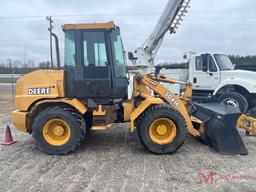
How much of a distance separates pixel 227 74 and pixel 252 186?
7102 millimetres

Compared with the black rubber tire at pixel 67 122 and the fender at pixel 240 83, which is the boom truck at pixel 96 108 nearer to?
the black rubber tire at pixel 67 122

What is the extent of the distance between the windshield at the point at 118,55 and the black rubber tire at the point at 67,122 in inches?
52.8

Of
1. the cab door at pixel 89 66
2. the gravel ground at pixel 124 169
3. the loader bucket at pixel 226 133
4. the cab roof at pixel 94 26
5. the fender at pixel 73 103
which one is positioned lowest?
the gravel ground at pixel 124 169

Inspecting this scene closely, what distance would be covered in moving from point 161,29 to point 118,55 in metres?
6.79

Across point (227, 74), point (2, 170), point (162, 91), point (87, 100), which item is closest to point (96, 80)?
point (87, 100)

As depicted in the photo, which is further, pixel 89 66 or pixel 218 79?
pixel 218 79

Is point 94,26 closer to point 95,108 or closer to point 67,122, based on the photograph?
point 95,108

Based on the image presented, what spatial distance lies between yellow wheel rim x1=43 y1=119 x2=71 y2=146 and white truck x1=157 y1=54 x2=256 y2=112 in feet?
17.5

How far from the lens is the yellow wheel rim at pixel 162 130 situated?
6160 millimetres

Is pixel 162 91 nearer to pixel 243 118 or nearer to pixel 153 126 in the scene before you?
pixel 153 126

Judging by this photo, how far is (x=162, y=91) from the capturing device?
6695 millimetres

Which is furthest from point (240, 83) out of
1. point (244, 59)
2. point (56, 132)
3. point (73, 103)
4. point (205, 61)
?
point (244, 59)

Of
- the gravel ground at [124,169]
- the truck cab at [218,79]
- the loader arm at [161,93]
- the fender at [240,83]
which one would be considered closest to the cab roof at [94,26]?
the loader arm at [161,93]

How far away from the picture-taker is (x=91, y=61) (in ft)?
20.4
